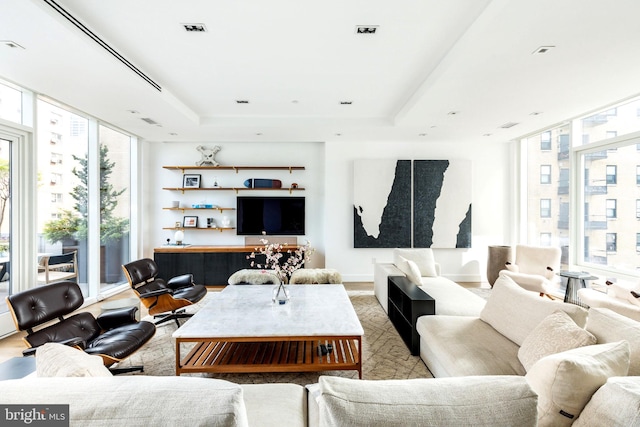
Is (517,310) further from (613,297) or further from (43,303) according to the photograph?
(43,303)

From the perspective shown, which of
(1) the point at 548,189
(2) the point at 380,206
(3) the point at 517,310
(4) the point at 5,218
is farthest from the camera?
(2) the point at 380,206

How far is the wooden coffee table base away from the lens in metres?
2.37

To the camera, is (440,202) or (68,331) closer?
(68,331)

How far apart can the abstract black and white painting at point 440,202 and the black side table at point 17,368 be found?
5416 mm

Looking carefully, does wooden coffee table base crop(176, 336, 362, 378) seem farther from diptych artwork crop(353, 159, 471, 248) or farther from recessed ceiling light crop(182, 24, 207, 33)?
diptych artwork crop(353, 159, 471, 248)

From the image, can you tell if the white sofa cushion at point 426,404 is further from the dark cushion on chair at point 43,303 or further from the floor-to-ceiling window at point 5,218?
the floor-to-ceiling window at point 5,218

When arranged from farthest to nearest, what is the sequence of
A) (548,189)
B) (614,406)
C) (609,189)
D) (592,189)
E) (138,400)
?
(548,189) < (592,189) < (609,189) < (614,406) < (138,400)

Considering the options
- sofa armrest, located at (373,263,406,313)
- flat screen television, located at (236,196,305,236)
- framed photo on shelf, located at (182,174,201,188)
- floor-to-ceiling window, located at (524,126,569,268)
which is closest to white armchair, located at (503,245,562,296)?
floor-to-ceiling window, located at (524,126,569,268)

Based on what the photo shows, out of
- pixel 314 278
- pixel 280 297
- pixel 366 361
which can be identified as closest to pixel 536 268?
pixel 314 278

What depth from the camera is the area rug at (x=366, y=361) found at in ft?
8.50

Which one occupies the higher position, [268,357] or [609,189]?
[609,189]

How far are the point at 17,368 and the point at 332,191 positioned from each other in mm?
4865

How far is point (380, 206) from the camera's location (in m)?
6.02

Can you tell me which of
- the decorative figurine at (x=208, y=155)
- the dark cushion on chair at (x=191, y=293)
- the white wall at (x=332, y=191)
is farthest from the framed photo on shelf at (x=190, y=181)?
the dark cushion on chair at (x=191, y=293)
